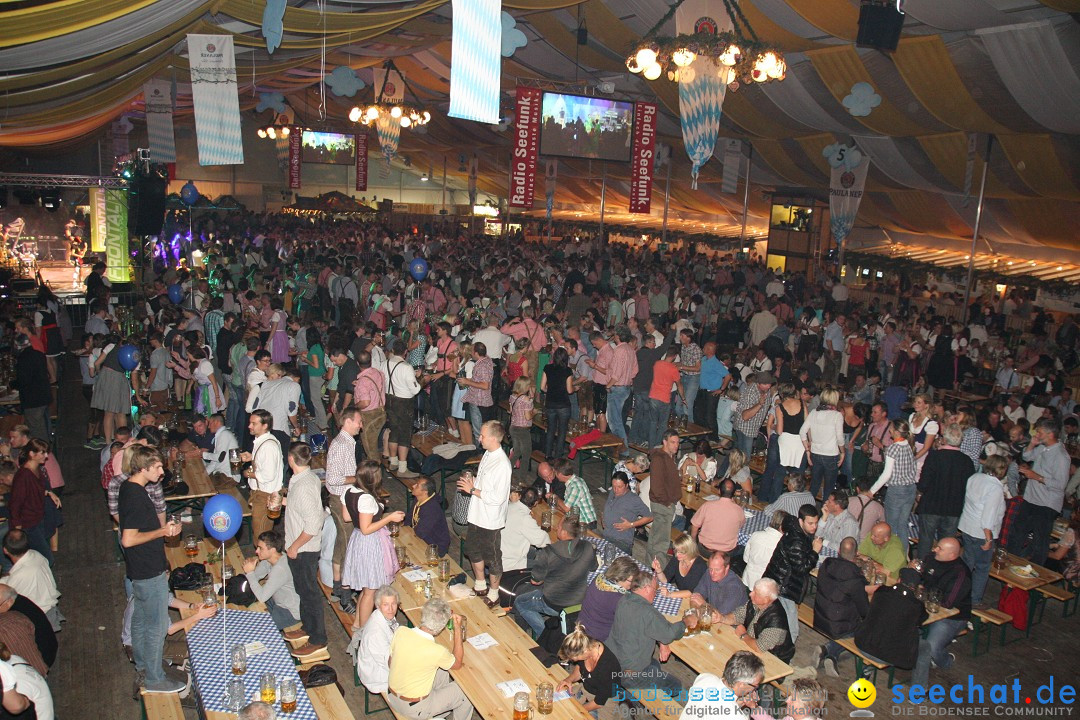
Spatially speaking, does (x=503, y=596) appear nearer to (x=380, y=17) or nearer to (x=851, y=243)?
(x=380, y=17)

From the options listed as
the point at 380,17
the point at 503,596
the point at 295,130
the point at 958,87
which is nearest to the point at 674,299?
the point at 958,87

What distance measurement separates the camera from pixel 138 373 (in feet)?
29.0

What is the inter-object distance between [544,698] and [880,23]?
8.58 metres

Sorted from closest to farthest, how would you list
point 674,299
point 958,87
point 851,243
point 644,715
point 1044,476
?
1. point 644,715
2. point 1044,476
3. point 958,87
4. point 674,299
5. point 851,243

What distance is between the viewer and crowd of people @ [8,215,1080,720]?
4555 millimetres

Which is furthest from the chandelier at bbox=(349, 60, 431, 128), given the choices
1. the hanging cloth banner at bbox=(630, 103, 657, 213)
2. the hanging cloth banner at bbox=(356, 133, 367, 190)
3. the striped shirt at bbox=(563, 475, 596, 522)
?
the striped shirt at bbox=(563, 475, 596, 522)

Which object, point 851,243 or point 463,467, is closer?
point 463,467

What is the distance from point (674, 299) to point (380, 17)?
8012 mm

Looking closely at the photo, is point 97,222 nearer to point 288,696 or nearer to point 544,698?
point 288,696

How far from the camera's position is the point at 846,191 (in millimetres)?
15531

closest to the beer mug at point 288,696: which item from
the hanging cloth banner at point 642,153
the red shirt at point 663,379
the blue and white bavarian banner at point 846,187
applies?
the red shirt at point 663,379

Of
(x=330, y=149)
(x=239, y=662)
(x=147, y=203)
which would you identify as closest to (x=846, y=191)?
(x=147, y=203)

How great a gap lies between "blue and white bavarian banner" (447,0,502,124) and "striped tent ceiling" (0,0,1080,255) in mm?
1855

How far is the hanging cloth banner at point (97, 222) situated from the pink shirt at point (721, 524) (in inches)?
776
